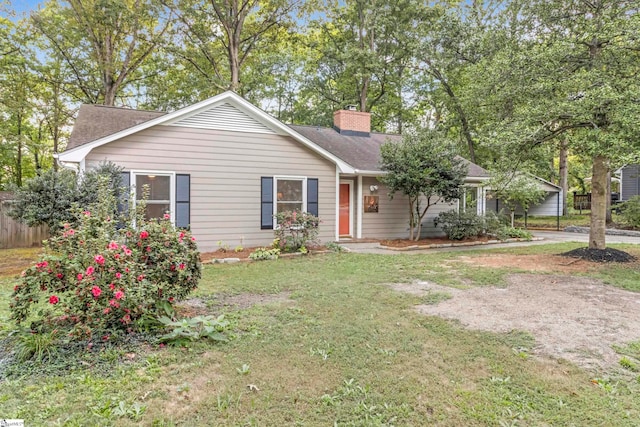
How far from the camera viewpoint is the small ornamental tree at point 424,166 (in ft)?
34.0

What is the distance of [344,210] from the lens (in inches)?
474

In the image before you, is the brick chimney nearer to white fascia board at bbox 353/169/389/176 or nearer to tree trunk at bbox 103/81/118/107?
white fascia board at bbox 353/169/389/176

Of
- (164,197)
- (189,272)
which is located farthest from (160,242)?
(164,197)

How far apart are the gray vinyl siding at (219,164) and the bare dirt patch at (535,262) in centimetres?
495

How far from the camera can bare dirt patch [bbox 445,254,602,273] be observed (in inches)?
293

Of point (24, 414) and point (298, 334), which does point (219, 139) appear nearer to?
point (298, 334)

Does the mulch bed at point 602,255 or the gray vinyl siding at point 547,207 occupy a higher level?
the gray vinyl siding at point 547,207

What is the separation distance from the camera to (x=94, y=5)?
49.3ft

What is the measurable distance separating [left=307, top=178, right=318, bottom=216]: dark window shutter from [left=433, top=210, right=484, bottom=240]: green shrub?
14.6 feet

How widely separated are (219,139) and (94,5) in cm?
1073

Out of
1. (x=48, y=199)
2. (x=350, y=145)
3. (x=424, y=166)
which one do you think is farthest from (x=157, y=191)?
(x=424, y=166)

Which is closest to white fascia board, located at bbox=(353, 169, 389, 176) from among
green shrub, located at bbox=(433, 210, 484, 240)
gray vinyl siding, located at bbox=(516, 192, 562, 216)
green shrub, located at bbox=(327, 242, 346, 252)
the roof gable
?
green shrub, located at bbox=(327, 242, 346, 252)

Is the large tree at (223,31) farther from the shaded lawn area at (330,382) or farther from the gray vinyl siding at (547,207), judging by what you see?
the gray vinyl siding at (547,207)

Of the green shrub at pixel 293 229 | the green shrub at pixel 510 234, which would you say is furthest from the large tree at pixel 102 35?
the green shrub at pixel 510 234
